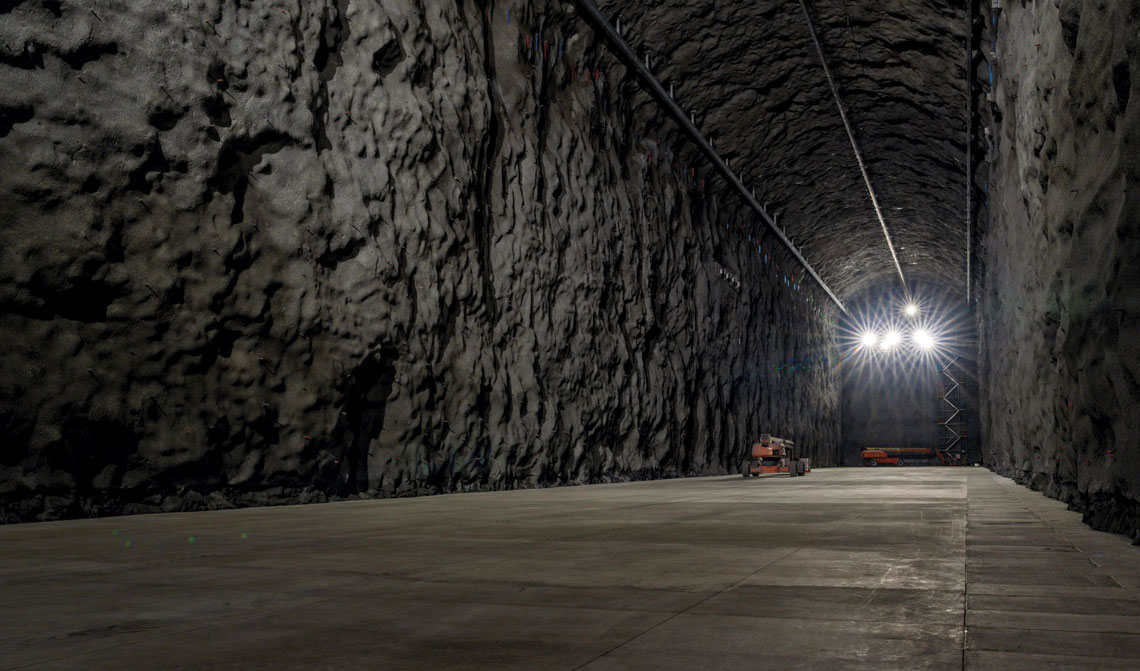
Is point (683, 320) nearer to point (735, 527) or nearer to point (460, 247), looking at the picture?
point (460, 247)

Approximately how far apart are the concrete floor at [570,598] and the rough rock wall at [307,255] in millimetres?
2551

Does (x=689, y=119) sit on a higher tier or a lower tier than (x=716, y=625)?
higher

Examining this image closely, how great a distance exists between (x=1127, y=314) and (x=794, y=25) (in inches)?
641

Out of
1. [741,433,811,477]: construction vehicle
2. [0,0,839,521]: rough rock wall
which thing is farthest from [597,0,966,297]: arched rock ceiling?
[741,433,811,477]: construction vehicle

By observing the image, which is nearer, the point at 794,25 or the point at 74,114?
the point at 74,114

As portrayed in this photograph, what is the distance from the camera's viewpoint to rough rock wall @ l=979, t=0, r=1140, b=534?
6488mm

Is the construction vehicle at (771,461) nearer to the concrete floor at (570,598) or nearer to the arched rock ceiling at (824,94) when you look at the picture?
the arched rock ceiling at (824,94)

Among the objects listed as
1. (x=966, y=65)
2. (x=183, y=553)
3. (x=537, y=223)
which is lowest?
(x=183, y=553)

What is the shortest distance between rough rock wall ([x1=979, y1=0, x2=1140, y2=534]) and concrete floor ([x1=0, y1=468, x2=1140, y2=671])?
979 mm

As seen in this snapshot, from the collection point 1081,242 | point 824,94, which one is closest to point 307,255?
point 1081,242

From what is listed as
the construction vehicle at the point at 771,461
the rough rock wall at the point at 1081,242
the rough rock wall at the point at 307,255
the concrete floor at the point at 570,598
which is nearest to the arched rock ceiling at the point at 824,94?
the rough rock wall at the point at 307,255

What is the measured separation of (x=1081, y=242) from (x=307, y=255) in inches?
352

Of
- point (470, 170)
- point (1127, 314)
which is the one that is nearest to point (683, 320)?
point (470, 170)

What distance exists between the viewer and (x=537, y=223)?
17.9 meters
